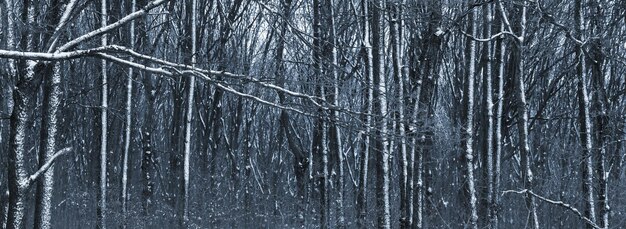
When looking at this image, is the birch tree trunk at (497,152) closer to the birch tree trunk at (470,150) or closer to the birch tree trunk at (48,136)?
the birch tree trunk at (470,150)

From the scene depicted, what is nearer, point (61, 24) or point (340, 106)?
point (61, 24)

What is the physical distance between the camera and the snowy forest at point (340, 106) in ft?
29.2

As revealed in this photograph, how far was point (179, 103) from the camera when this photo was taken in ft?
78.4

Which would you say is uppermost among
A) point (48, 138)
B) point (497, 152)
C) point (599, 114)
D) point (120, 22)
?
point (120, 22)

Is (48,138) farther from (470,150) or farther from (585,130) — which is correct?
(585,130)

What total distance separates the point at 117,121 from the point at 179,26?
5307mm

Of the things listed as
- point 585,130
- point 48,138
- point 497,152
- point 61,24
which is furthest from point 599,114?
point 61,24

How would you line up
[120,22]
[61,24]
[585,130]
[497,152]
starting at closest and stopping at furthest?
[120,22] < [61,24] < [585,130] < [497,152]

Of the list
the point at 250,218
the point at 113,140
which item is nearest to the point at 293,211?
the point at 250,218

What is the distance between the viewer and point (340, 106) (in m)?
8.87

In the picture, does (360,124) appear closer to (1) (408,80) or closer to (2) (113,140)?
(1) (408,80)

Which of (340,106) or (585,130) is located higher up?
(340,106)

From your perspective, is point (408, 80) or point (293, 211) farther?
point (293, 211)

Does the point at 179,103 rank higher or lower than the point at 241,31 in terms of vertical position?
lower
